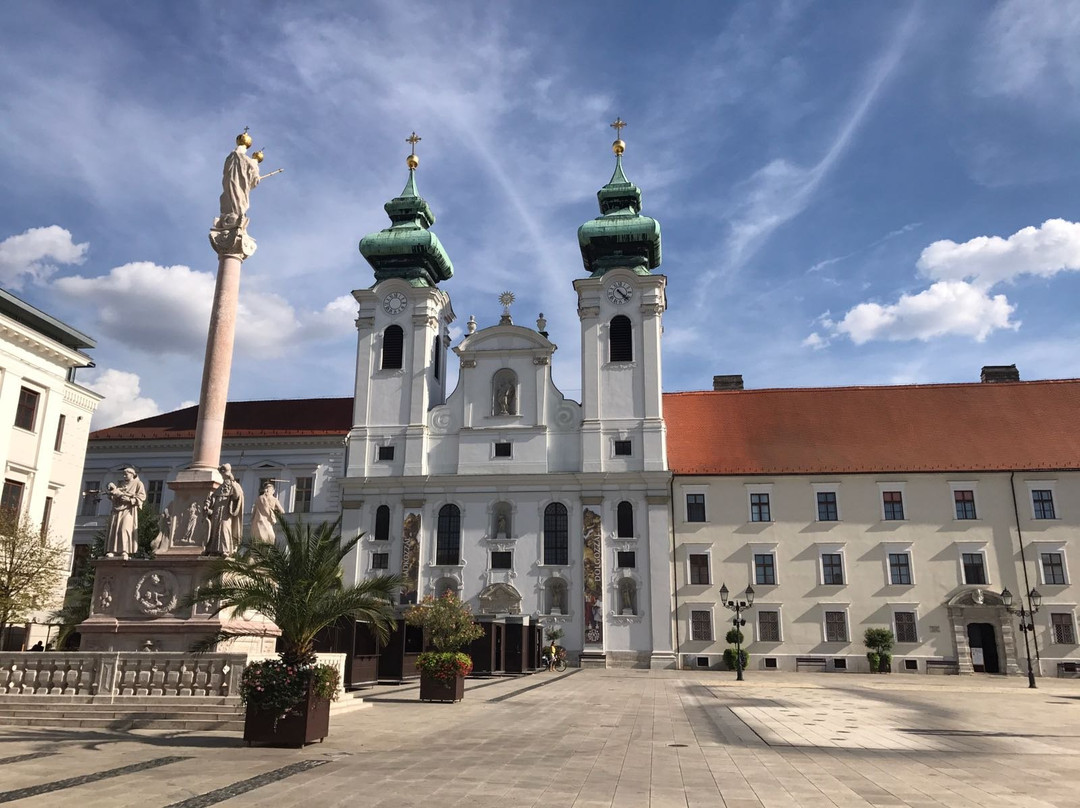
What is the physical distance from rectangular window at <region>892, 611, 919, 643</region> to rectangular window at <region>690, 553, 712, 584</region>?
8536 mm

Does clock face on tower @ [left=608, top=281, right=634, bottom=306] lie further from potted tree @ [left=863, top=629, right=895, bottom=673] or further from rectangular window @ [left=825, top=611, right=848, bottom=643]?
potted tree @ [left=863, top=629, right=895, bottom=673]

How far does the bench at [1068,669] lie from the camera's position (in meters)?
37.6

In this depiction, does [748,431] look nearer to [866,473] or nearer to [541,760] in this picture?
[866,473]

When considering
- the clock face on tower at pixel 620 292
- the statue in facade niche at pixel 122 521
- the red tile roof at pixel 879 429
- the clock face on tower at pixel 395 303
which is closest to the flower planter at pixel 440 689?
the statue in facade niche at pixel 122 521

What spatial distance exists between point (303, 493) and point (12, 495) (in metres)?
16.5

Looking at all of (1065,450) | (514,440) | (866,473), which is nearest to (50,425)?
(514,440)

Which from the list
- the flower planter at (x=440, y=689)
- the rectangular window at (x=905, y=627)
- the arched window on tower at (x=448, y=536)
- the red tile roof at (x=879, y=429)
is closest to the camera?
the flower planter at (x=440, y=689)

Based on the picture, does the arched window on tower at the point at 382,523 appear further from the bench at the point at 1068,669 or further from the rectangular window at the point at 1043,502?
the bench at the point at 1068,669

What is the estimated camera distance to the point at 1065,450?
4134cm

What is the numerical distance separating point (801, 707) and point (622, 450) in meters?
23.8

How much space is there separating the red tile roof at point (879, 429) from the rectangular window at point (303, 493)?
19.2 metres

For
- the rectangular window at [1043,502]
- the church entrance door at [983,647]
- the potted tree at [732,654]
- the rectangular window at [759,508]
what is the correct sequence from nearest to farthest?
the potted tree at [732,654] → the church entrance door at [983,647] → the rectangular window at [1043,502] → the rectangular window at [759,508]

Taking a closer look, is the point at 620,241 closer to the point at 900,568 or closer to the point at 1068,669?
the point at 900,568

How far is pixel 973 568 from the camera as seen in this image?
1567 inches
